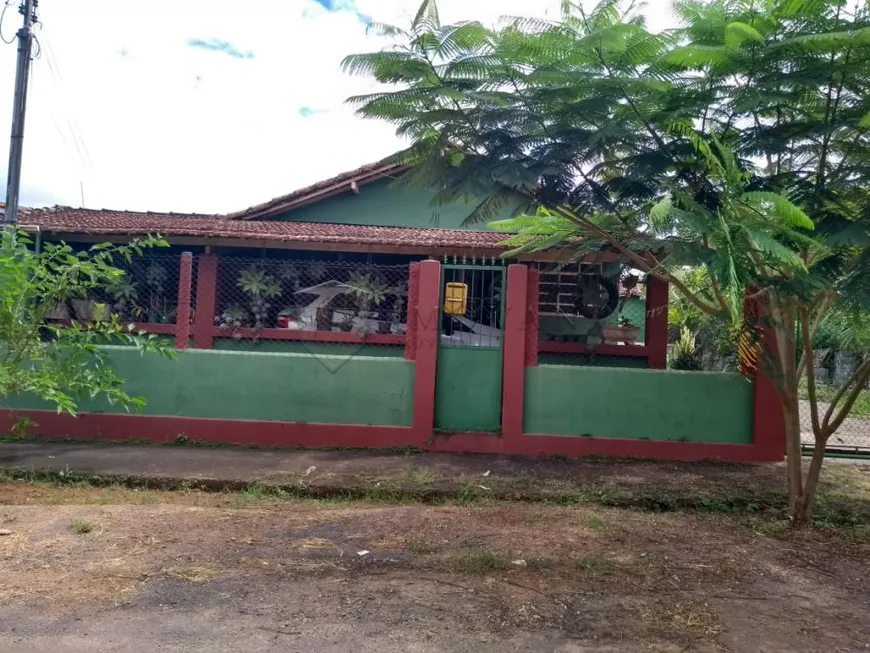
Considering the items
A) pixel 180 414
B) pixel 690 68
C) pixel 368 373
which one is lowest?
pixel 180 414

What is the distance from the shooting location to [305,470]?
641 cm

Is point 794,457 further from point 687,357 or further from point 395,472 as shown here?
point 687,357

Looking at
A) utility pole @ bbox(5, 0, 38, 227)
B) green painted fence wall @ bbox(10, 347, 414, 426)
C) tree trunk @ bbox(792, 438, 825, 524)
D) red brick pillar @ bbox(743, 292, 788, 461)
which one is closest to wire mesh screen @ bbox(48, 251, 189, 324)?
green painted fence wall @ bbox(10, 347, 414, 426)

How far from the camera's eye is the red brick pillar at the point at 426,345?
736 centimetres

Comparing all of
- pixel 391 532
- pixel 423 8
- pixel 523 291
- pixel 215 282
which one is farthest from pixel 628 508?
pixel 215 282

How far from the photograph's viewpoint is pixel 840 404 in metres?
8.62

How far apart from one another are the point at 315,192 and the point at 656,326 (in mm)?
6090

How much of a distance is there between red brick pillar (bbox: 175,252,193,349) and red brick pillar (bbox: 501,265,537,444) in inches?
149

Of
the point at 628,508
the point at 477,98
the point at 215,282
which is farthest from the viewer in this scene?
the point at 215,282

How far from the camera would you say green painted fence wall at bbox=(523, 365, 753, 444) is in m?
7.25

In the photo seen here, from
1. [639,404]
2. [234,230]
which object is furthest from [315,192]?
[639,404]

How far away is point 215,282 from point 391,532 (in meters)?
5.48

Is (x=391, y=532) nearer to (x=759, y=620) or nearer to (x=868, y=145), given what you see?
(x=759, y=620)

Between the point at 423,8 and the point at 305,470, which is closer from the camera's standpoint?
the point at 423,8
